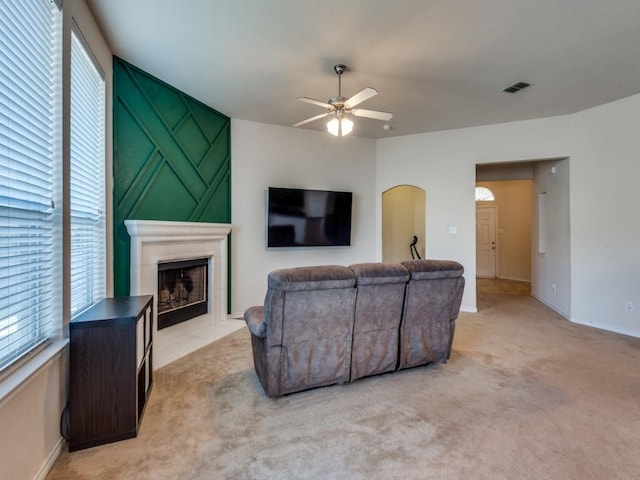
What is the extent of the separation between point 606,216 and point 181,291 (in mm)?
5487

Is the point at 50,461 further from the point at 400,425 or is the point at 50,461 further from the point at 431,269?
the point at 431,269

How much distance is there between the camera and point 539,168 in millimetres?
5641

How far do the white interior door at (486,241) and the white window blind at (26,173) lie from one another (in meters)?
8.91

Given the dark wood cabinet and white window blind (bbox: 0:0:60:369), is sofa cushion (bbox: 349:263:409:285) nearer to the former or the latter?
the dark wood cabinet

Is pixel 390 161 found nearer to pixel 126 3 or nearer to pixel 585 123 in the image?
pixel 585 123

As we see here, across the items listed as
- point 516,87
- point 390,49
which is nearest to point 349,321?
point 390,49

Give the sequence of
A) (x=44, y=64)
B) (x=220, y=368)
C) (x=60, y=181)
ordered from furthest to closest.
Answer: (x=220, y=368)
(x=60, y=181)
(x=44, y=64)

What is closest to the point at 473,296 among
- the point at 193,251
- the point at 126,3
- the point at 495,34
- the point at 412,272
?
the point at 412,272

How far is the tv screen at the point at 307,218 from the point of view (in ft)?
15.8

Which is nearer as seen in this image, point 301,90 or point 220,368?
point 220,368

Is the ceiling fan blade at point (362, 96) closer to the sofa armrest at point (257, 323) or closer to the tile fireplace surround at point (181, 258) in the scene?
the sofa armrest at point (257, 323)

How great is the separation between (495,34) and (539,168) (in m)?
3.89

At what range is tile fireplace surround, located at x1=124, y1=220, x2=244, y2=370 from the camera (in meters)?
3.09

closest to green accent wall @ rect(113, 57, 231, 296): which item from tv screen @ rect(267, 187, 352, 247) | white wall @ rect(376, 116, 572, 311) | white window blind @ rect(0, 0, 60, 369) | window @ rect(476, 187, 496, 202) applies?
tv screen @ rect(267, 187, 352, 247)
